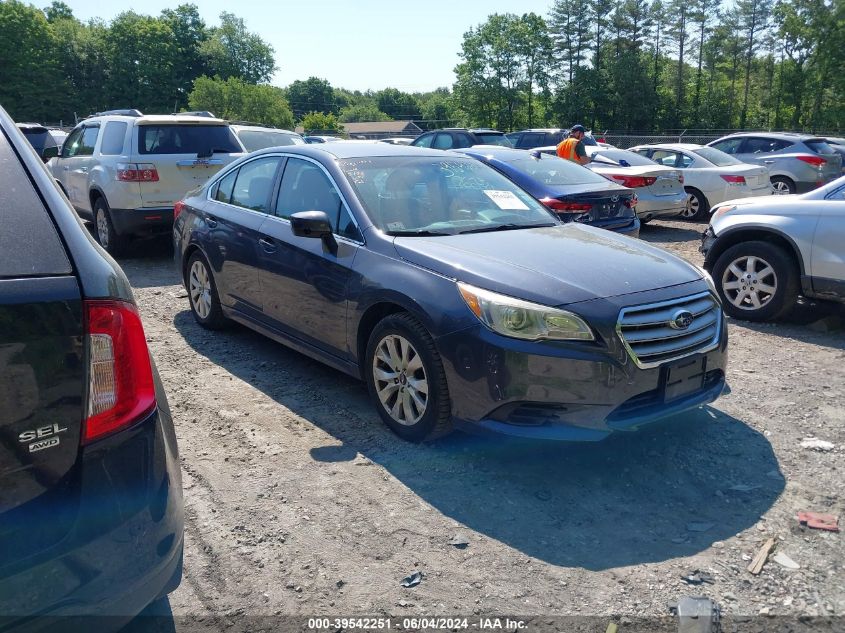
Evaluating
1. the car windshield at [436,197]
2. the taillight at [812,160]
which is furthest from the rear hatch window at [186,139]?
the taillight at [812,160]

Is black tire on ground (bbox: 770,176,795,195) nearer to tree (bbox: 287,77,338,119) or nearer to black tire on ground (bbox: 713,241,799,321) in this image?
black tire on ground (bbox: 713,241,799,321)

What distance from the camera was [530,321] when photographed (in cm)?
358

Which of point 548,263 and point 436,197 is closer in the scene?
point 548,263

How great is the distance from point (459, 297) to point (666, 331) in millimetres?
1106

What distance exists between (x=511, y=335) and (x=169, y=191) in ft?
22.3

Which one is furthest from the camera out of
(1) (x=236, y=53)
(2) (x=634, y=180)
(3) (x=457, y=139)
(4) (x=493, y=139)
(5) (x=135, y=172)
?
(1) (x=236, y=53)

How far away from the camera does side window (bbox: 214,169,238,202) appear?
5.88m

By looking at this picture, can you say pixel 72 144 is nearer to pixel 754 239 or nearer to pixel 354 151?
pixel 354 151

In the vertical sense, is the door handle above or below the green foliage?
below

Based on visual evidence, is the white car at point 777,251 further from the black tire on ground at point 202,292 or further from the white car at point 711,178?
the white car at point 711,178

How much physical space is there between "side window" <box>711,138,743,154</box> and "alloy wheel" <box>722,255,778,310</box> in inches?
456

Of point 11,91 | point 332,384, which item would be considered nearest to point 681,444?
point 332,384

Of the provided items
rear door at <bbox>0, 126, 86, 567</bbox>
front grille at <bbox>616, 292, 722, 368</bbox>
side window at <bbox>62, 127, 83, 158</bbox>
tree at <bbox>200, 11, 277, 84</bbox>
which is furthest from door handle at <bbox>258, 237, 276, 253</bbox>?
tree at <bbox>200, 11, 277, 84</bbox>

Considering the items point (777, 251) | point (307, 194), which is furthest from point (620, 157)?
point (307, 194)
